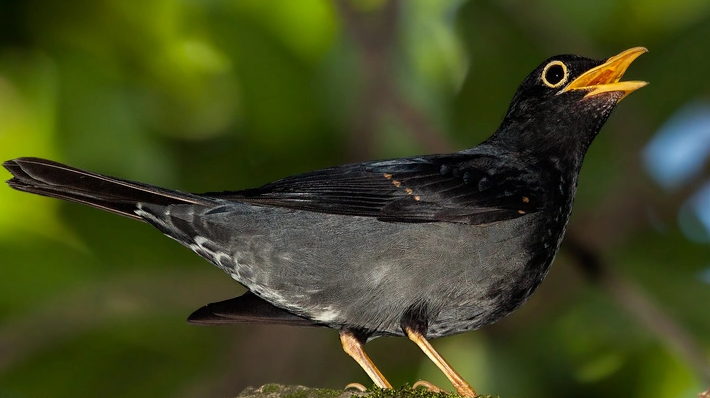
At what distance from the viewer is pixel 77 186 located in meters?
4.82

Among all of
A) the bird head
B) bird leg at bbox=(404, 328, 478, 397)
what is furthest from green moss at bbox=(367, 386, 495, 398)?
the bird head

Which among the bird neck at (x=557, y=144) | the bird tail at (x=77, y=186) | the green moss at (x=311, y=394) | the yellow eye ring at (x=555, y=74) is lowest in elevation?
the green moss at (x=311, y=394)

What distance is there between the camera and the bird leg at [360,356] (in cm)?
534

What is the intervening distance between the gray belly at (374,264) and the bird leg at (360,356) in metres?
0.13

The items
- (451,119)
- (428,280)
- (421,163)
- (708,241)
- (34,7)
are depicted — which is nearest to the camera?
(428,280)

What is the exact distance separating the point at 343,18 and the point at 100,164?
2590 millimetres

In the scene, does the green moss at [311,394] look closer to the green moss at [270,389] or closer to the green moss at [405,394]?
the green moss at [270,389]

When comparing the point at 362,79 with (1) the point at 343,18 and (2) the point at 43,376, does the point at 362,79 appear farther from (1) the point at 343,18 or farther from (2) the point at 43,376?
(2) the point at 43,376

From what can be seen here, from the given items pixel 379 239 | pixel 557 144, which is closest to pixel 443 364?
pixel 379 239

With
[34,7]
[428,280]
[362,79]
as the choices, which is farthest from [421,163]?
[34,7]

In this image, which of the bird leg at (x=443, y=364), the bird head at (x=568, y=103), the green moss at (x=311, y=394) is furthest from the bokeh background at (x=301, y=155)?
the green moss at (x=311, y=394)

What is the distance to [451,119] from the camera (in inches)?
321

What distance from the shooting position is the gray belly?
16.9 ft

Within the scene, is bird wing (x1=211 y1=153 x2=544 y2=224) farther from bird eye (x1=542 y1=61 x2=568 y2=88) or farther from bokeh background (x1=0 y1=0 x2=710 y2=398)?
bokeh background (x1=0 y1=0 x2=710 y2=398)
